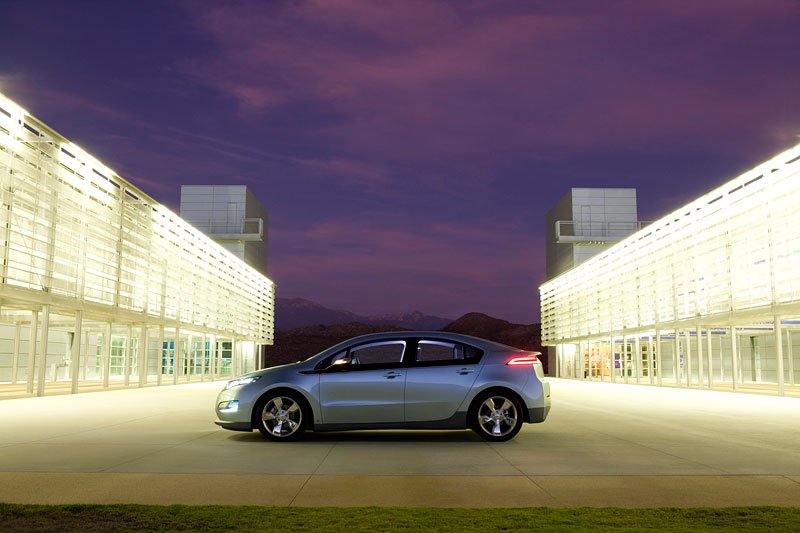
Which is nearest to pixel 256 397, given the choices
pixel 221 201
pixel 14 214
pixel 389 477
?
pixel 389 477

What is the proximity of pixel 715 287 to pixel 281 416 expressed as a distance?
22.1 meters

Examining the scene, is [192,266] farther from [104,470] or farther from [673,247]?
[104,470]

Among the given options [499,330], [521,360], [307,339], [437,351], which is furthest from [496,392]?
[499,330]

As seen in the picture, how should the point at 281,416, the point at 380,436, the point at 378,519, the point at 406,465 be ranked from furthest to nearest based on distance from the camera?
the point at 380,436 → the point at 281,416 → the point at 406,465 → the point at 378,519

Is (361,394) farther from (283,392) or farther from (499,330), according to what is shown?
(499,330)

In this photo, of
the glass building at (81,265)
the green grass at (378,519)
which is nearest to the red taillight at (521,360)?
the green grass at (378,519)

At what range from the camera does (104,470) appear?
770 centimetres

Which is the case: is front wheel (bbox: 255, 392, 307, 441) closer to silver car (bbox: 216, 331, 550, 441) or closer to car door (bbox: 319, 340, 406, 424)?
silver car (bbox: 216, 331, 550, 441)

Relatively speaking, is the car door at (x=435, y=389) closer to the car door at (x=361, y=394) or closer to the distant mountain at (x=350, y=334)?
the car door at (x=361, y=394)

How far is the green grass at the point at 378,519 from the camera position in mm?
5211

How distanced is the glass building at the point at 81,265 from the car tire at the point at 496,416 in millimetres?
13362

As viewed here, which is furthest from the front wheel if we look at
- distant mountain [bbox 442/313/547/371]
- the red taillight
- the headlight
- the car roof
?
distant mountain [bbox 442/313/547/371]

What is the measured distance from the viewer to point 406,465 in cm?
830

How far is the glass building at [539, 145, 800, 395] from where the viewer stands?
23156 mm
